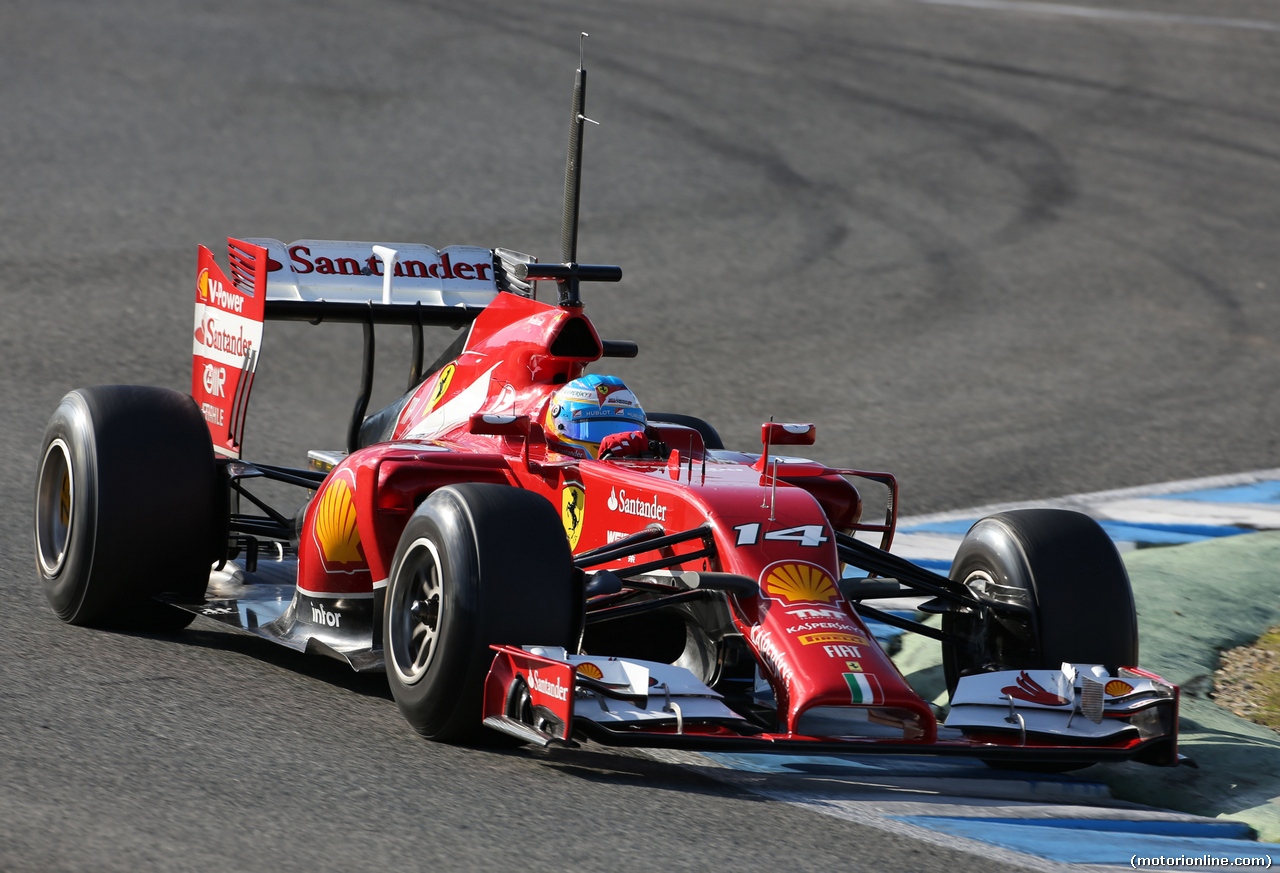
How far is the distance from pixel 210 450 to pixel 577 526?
158 centimetres

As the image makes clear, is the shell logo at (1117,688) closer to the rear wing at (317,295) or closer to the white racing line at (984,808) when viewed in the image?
the white racing line at (984,808)

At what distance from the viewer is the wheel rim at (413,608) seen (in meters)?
5.80

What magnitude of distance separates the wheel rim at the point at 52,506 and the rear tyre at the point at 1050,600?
3.58m

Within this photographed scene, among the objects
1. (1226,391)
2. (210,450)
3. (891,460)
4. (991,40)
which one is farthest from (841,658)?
(991,40)

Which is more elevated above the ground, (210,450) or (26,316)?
(26,316)

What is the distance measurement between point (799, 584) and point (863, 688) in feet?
1.56

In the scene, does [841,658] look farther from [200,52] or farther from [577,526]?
[200,52]

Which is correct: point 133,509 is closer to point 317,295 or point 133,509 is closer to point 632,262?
point 317,295

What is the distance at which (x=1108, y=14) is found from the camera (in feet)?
86.7

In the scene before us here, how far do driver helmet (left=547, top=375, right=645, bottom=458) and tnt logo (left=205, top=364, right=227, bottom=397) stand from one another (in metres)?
1.78

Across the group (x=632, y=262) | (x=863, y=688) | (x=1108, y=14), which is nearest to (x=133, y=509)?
(x=863, y=688)

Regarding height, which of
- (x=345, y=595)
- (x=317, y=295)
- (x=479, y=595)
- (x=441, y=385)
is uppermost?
(x=317, y=295)

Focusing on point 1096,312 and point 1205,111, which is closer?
point 1096,312

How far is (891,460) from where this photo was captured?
1120 cm
